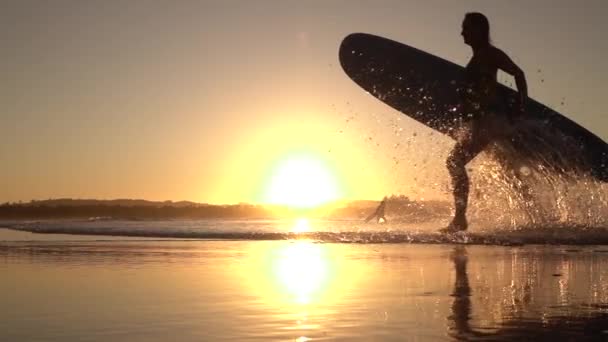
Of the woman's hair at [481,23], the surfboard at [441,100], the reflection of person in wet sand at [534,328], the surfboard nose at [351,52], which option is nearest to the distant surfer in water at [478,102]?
the woman's hair at [481,23]

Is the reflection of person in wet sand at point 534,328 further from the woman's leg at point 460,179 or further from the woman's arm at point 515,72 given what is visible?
the woman's arm at point 515,72

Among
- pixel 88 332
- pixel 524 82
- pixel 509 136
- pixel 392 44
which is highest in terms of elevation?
pixel 392 44

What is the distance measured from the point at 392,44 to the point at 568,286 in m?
8.54

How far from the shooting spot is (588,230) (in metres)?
9.58

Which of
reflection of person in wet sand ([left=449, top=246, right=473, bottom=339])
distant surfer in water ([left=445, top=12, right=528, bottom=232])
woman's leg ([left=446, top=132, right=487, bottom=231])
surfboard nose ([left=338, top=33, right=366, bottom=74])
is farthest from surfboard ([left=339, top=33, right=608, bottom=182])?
reflection of person in wet sand ([left=449, top=246, right=473, bottom=339])

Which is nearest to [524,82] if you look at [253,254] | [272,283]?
[253,254]

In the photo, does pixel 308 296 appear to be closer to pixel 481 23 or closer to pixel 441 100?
pixel 481 23

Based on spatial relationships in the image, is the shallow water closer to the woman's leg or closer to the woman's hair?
the woman's leg

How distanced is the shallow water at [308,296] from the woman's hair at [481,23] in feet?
13.5

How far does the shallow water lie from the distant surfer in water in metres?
3.03

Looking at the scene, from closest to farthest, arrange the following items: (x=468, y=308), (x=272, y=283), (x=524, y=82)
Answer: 1. (x=468, y=308)
2. (x=272, y=283)
3. (x=524, y=82)

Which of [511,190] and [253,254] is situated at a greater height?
[511,190]

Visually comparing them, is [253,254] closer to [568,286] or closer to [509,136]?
[568,286]

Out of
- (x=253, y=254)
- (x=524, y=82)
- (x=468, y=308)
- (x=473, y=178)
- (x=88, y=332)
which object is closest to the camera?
(x=88, y=332)
